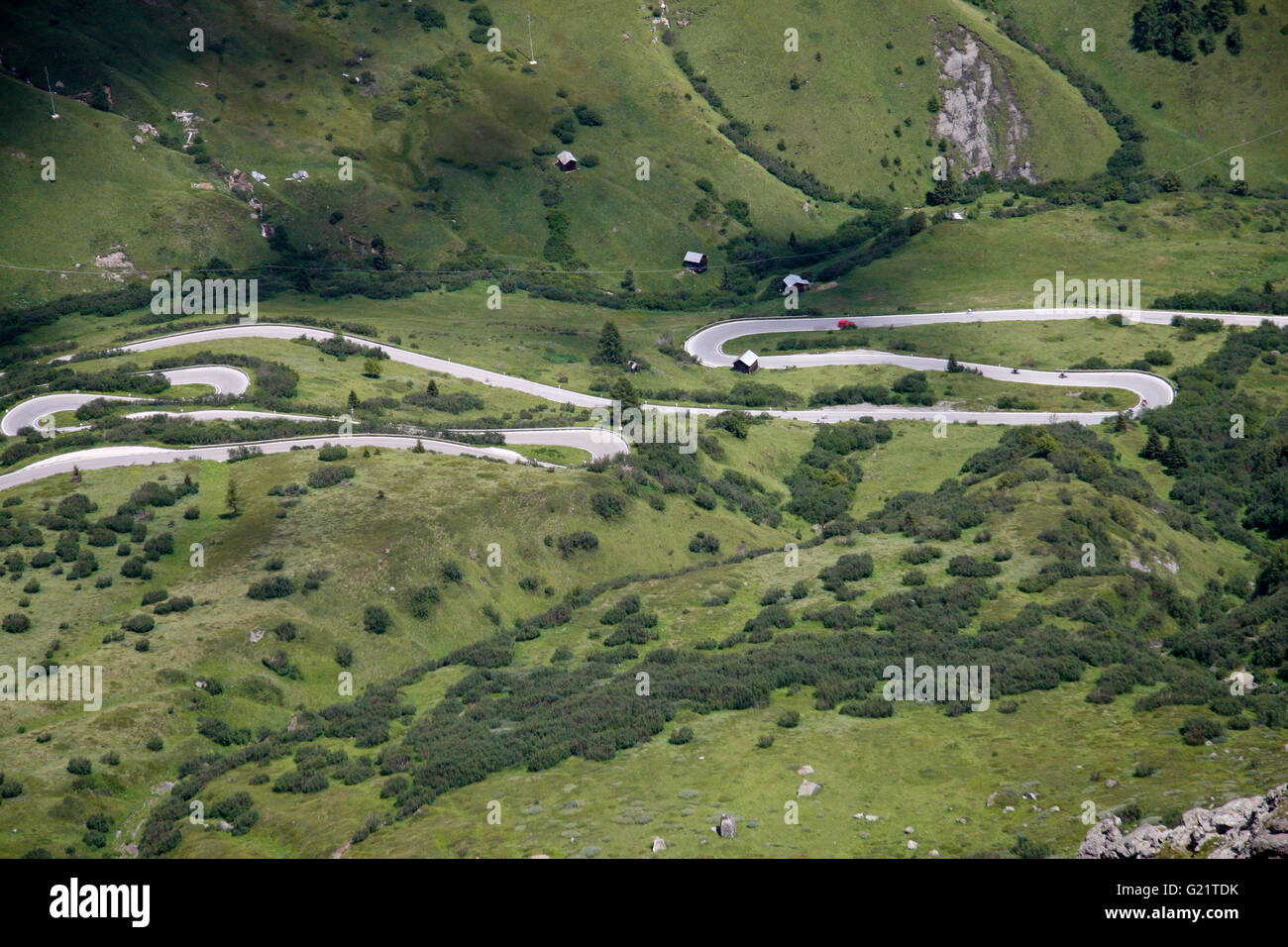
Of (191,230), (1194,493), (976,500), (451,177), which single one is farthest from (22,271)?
(1194,493)

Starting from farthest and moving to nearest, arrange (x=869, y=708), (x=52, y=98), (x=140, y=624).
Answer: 1. (x=52, y=98)
2. (x=140, y=624)
3. (x=869, y=708)

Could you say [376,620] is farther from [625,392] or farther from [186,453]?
[625,392]

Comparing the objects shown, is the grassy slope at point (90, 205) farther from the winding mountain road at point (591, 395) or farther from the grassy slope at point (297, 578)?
the grassy slope at point (297, 578)

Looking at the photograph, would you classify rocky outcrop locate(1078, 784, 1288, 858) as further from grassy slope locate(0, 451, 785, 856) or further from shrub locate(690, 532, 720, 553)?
shrub locate(690, 532, 720, 553)

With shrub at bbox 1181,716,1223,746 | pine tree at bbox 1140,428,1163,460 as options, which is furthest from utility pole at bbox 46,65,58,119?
shrub at bbox 1181,716,1223,746

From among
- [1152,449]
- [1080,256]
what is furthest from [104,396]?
[1080,256]

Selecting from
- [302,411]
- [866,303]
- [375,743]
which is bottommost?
[375,743]

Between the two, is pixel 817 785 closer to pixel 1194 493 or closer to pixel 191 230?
pixel 1194 493
